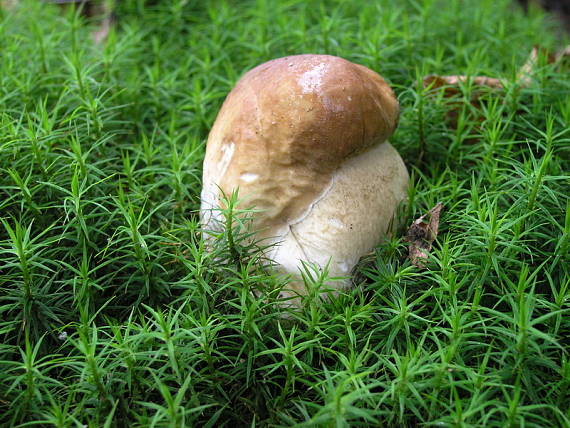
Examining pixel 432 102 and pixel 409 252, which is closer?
pixel 409 252

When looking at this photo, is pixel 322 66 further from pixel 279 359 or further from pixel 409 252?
pixel 279 359

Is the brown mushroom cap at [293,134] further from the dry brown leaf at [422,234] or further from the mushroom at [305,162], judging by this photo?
the dry brown leaf at [422,234]

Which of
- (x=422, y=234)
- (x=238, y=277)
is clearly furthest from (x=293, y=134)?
(x=422, y=234)

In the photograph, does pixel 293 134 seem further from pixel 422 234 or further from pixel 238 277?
pixel 422 234

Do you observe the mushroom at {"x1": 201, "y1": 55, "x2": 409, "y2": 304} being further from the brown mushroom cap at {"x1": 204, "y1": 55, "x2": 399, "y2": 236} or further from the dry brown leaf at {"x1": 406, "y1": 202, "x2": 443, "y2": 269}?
the dry brown leaf at {"x1": 406, "y1": 202, "x2": 443, "y2": 269}

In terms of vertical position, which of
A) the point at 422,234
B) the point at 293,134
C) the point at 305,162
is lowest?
the point at 422,234

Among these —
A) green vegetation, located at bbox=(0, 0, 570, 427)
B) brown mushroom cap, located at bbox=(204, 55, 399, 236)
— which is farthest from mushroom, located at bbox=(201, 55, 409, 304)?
green vegetation, located at bbox=(0, 0, 570, 427)

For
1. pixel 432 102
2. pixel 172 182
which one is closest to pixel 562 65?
pixel 432 102

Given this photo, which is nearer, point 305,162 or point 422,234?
point 305,162
